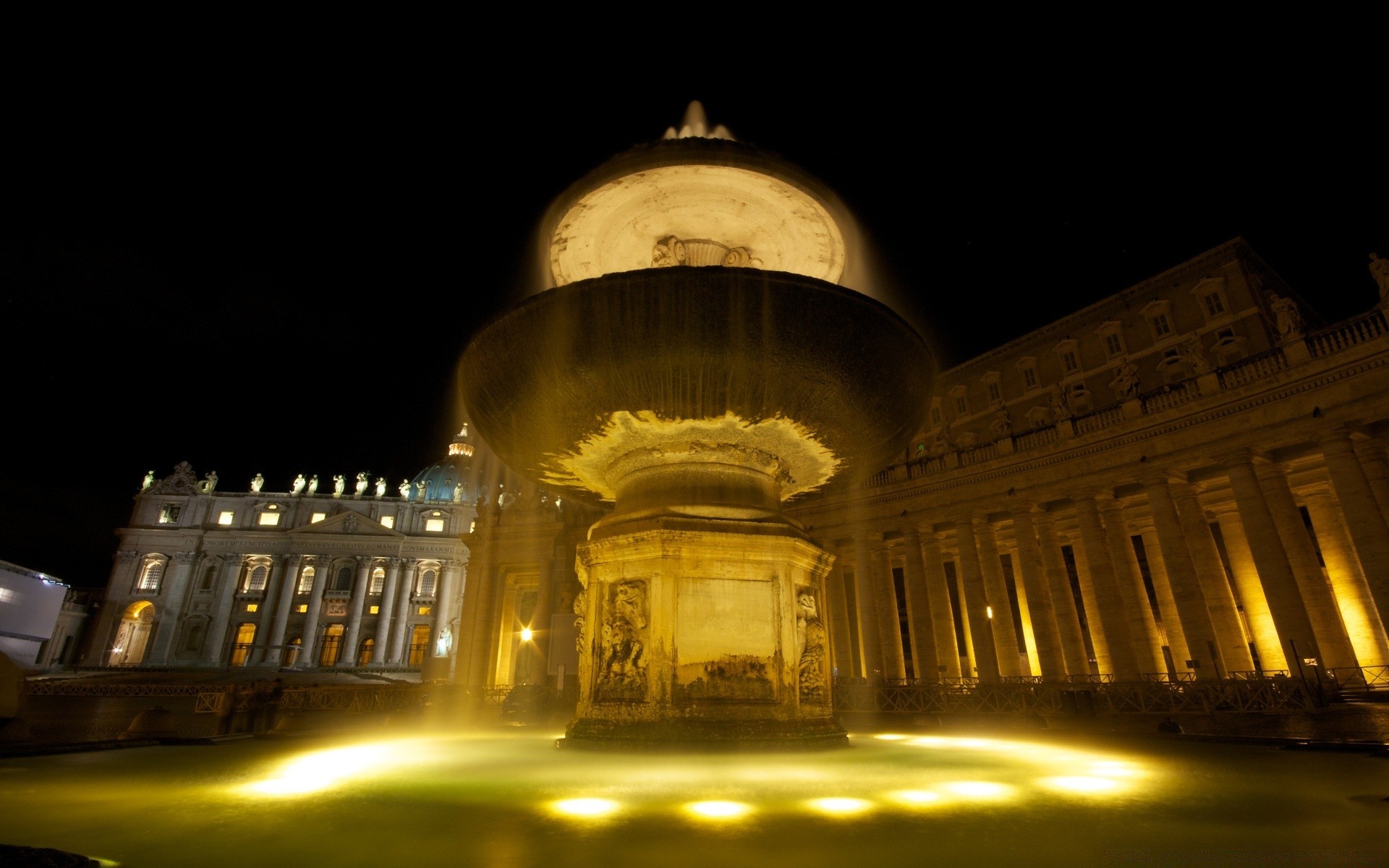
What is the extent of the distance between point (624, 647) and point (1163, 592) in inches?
1044

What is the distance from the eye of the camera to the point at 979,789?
5598mm

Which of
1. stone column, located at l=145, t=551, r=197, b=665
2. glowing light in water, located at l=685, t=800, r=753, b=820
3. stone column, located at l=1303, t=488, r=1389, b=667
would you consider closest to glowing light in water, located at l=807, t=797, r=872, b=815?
glowing light in water, located at l=685, t=800, r=753, b=820

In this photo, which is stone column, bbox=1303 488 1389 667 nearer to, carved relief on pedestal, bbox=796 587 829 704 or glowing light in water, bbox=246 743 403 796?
carved relief on pedestal, bbox=796 587 829 704

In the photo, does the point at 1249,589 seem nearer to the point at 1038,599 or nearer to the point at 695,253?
the point at 1038,599

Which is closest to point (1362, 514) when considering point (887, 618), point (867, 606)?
point (887, 618)

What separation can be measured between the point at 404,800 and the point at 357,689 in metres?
14.3

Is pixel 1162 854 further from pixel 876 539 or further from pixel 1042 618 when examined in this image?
pixel 876 539

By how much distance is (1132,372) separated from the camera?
2233 centimetres

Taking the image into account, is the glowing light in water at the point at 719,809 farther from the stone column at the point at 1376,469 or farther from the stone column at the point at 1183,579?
the stone column at the point at 1376,469

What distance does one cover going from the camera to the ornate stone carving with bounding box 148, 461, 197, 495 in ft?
262

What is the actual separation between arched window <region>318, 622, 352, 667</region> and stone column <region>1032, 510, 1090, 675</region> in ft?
248

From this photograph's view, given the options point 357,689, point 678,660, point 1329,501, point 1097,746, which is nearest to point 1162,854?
point 678,660

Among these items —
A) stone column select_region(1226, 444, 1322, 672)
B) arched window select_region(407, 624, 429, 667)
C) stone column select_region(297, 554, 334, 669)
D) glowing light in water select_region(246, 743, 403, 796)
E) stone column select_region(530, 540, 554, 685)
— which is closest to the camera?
glowing light in water select_region(246, 743, 403, 796)

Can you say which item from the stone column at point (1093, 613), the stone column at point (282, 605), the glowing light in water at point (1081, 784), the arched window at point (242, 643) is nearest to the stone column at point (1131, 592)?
the stone column at point (1093, 613)
